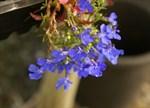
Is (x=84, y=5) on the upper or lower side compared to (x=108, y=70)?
upper

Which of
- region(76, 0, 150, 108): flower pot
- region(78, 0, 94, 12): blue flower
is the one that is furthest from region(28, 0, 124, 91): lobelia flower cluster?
region(76, 0, 150, 108): flower pot

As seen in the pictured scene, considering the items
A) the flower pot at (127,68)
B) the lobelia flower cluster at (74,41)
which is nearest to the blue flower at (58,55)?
the lobelia flower cluster at (74,41)

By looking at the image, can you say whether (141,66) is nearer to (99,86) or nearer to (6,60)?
(99,86)

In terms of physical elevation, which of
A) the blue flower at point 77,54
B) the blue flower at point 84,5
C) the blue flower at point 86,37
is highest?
the blue flower at point 84,5

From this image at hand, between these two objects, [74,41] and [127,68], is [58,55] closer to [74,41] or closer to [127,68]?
[74,41]

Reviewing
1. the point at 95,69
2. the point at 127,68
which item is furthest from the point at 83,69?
the point at 127,68

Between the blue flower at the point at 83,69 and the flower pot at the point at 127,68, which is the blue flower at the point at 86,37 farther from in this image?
the flower pot at the point at 127,68

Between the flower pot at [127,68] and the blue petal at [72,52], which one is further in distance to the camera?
the flower pot at [127,68]
